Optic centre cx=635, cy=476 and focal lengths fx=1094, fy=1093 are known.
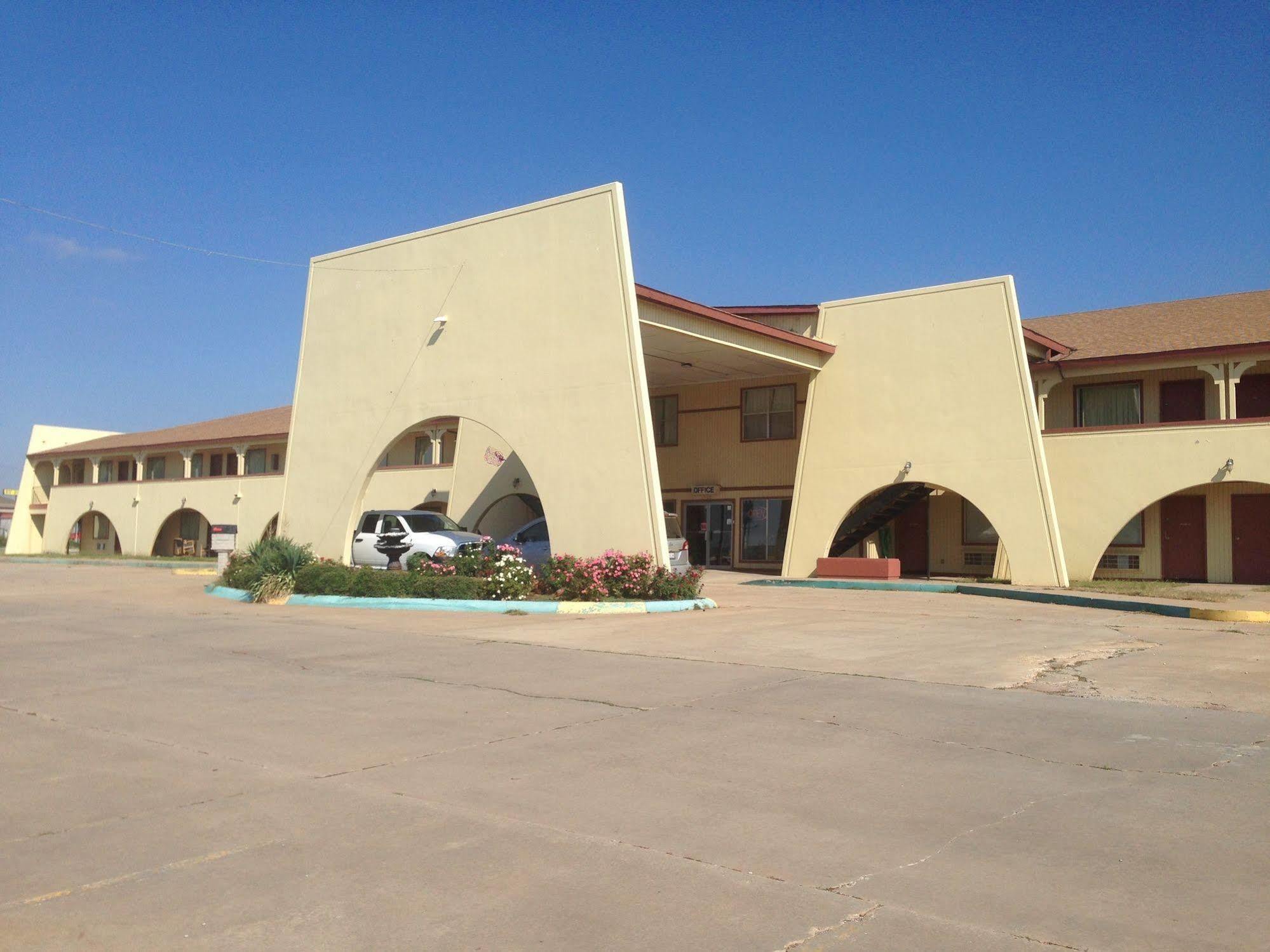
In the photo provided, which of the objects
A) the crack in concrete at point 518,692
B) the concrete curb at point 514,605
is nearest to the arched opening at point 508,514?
the concrete curb at point 514,605

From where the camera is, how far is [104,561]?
133ft

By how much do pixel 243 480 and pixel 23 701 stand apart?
3257 centimetres

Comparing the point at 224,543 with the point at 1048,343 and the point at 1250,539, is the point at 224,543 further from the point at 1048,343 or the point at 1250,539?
the point at 1250,539

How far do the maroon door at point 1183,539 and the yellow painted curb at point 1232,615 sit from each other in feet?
31.8

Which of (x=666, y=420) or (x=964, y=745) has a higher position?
(x=666, y=420)

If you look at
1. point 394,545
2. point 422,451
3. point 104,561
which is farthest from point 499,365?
point 104,561

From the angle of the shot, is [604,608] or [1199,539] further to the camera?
[1199,539]

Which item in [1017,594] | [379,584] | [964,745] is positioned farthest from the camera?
[1017,594]

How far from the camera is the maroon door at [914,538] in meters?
29.3

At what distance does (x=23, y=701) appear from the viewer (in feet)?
30.9

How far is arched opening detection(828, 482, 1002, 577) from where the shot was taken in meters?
27.6

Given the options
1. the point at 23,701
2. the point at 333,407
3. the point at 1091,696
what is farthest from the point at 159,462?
the point at 1091,696

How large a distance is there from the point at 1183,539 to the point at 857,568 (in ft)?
26.0

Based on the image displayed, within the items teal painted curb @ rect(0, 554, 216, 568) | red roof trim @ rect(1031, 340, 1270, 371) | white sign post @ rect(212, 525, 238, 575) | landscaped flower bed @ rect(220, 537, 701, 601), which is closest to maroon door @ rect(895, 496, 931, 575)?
red roof trim @ rect(1031, 340, 1270, 371)
